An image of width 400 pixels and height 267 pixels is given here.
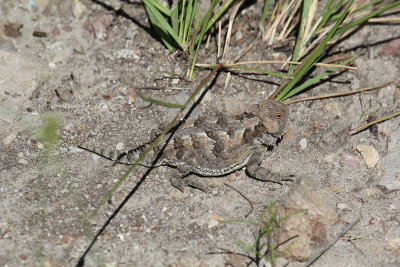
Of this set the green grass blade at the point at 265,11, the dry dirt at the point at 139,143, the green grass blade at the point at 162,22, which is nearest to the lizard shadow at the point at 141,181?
the dry dirt at the point at 139,143

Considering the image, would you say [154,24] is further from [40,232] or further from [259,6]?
[40,232]

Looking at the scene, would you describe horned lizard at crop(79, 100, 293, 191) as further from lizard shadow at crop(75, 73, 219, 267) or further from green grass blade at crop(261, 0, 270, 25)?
green grass blade at crop(261, 0, 270, 25)

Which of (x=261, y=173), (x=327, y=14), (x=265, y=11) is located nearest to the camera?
(x=261, y=173)

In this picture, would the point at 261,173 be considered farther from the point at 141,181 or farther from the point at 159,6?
the point at 159,6

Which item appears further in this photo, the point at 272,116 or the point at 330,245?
the point at 272,116

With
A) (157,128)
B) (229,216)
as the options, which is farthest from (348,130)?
(157,128)

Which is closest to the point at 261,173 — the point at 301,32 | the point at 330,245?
the point at 330,245

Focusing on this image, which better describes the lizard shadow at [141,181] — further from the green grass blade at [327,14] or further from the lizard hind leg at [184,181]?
the green grass blade at [327,14]
